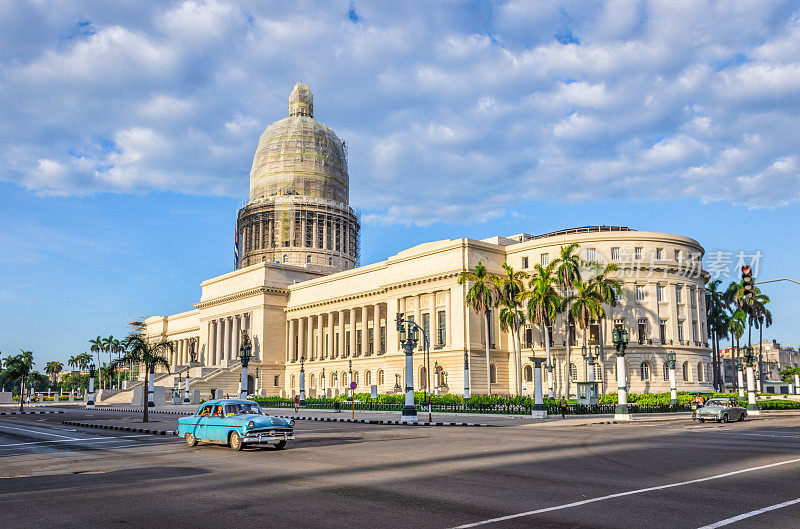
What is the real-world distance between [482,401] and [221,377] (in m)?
55.9

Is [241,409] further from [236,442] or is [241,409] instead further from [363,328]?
[363,328]

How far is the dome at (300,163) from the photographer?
114 m

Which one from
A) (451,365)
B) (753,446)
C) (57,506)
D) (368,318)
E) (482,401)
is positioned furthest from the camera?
(368,318)

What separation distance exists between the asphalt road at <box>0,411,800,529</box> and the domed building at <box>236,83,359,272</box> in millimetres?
90004

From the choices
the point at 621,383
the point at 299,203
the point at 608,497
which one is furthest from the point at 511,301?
the point at 299,203

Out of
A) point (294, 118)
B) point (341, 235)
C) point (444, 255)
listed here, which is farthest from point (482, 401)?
point (294, 118)

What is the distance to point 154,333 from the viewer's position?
142m

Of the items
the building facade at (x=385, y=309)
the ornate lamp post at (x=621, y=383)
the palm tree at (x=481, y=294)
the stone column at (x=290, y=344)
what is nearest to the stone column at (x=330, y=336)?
the building facade at (x=385, y=309)

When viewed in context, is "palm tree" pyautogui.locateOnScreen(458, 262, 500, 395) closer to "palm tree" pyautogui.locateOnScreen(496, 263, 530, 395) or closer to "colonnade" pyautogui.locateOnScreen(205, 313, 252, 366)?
"palm tree" pyautogui.locateOnScreen(496, 263, 530, 395)

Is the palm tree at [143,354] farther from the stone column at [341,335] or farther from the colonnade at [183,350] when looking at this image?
the colonnade at [183,350]

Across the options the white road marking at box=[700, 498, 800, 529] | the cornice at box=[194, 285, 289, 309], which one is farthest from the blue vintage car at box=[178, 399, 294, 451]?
the cornice at box=[194, 285, 289, 309]

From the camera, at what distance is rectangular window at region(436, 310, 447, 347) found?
250ft

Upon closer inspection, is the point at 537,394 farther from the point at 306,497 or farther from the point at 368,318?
the point at 368,318

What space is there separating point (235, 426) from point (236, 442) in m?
0.50
